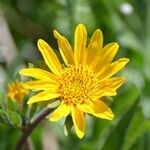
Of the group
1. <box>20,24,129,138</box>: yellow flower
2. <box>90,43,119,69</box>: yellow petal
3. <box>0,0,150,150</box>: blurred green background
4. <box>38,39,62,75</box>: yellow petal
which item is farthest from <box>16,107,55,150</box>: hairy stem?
<box>0,0,150,150</box>: blurred green background

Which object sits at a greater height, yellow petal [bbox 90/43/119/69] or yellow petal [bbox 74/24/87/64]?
yellow petal [bbox 74/24/87/64]

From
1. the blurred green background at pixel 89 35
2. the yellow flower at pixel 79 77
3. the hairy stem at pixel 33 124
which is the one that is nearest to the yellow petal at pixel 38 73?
the yellow flower at pixel 79 77

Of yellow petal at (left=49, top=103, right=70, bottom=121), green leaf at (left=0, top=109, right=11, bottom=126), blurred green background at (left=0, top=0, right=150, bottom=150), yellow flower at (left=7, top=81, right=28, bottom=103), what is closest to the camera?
yellow petal at (left=49, top=103, right=70, bottom=121)

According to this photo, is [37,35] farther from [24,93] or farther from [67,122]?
[67,122]

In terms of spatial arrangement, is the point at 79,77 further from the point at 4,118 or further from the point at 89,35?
the point at 89,35

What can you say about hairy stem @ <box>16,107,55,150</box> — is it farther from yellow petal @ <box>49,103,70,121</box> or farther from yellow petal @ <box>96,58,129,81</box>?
yellow petal @ <box>96,58,129,81</box>

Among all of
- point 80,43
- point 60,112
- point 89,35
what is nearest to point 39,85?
point 60,112
